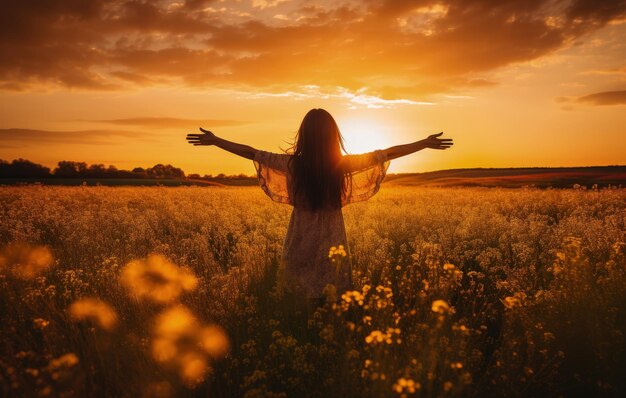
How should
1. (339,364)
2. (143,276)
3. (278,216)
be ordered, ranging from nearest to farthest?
(339,364) → (143,276) → (278,216)

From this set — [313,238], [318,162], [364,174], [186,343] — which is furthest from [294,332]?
[364,174]

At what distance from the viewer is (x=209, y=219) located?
34.0 feet

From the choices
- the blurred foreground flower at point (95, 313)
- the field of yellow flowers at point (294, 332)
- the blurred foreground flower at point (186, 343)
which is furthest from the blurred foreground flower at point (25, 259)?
the blurred foreground flower at point (186, 343)

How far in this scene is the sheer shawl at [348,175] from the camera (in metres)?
4.47

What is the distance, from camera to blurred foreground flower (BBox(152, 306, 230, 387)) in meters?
2.82

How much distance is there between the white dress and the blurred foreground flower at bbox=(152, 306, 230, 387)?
3.27 feet

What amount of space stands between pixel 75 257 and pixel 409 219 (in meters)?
7.04

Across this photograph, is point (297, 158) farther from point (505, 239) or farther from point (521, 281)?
point (505, 239)

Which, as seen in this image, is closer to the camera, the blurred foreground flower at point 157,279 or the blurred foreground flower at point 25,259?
the blurred foreground flower at point 157,279

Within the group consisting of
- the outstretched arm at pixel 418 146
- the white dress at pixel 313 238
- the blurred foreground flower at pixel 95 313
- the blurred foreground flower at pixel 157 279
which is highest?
the outstretched arm at pixel 418 146

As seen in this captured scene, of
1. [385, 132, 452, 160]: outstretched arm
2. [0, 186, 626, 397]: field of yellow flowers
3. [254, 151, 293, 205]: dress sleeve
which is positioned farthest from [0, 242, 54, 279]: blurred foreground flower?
[385, 132, 452, 160]: outstretched arm

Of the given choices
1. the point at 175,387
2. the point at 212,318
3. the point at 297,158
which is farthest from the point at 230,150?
the point at 175,387

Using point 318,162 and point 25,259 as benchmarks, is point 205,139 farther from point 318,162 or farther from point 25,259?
point 25,259

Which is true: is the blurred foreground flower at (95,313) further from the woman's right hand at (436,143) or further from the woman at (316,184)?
the woman's right hand at (436,143)
